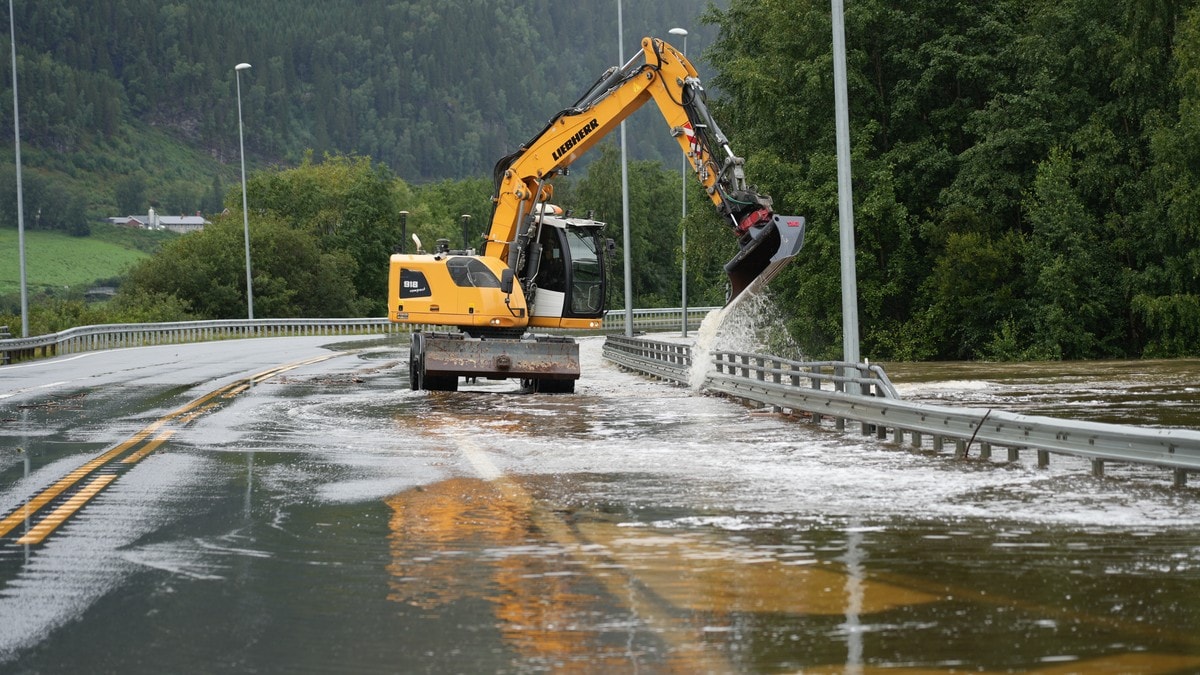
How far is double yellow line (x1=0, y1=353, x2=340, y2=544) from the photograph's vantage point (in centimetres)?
1175

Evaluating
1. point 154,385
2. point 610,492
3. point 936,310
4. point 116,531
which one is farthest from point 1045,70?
point 116,531

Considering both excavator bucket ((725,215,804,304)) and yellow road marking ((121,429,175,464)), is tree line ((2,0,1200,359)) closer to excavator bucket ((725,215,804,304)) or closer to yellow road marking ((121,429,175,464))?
excavator bucket ((725,215,804,304))

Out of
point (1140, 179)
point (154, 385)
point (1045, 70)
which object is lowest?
point (154, 385)

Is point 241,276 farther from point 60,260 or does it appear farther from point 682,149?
point 60,260

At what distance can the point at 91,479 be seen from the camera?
14.8 meters

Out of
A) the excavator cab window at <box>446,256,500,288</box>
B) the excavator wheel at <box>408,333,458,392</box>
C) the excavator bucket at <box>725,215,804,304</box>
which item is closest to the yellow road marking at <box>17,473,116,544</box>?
the excavator bucket at <box>725,215,804,304</box>

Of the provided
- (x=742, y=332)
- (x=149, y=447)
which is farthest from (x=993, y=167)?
(x=149, y=447)

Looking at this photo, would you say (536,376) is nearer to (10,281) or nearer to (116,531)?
(116,531)

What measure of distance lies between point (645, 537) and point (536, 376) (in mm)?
17384

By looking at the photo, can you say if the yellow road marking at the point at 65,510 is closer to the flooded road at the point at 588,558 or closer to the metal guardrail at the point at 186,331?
the flooded road at the point at 588,558

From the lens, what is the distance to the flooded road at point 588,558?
734cm

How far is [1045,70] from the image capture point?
48.2 m

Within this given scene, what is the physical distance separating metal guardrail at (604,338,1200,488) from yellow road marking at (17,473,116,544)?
27.5 ft

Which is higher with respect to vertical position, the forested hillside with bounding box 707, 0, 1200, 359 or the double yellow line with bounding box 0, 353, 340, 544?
the forested hillside with bounding box 707, 0, 1200, 359
